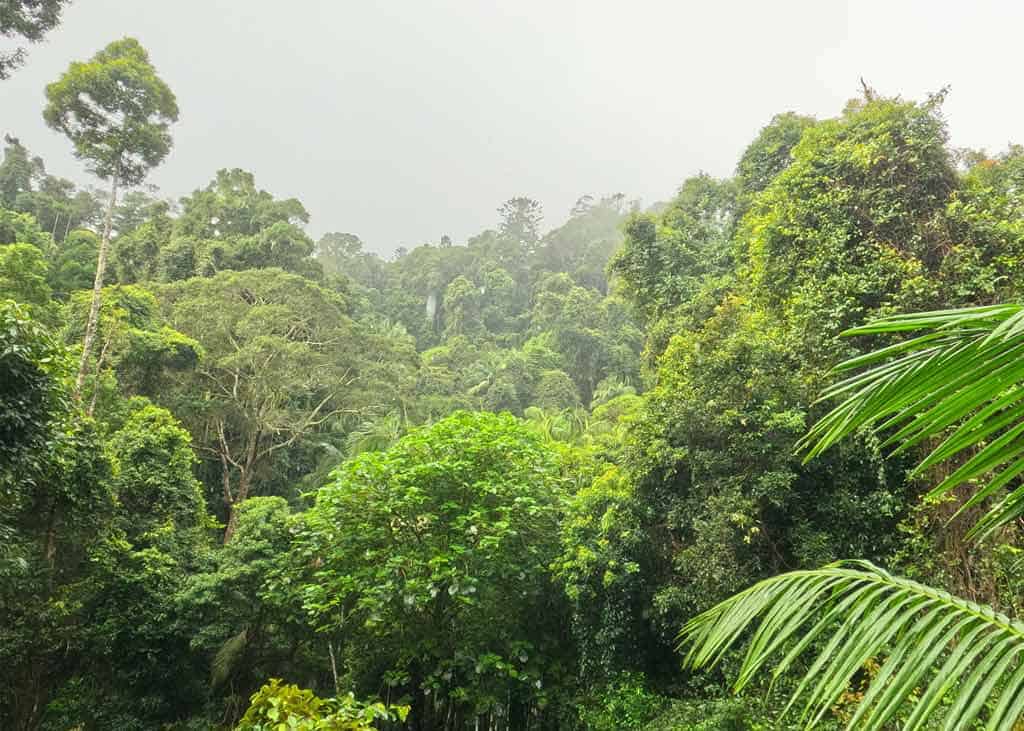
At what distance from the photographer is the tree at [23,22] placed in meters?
8.18

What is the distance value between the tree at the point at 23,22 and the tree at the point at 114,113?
1487mm

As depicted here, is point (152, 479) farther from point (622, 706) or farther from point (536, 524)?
point (622, 706)

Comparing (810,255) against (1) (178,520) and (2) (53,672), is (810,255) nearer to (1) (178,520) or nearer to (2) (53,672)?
(1) (178,520)

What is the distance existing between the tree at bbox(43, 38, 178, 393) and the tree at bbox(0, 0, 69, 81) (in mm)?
1487

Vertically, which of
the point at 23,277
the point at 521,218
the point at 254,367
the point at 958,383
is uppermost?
the point at 521,218

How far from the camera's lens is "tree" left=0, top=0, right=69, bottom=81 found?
8.18 m

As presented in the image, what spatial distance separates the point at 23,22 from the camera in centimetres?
838

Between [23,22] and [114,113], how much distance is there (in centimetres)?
231

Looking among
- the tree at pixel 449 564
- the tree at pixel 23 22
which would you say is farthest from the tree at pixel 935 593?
the tree at pixel 23 22

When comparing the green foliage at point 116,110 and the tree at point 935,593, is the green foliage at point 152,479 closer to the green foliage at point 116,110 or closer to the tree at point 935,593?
the green foliage at point 116,110

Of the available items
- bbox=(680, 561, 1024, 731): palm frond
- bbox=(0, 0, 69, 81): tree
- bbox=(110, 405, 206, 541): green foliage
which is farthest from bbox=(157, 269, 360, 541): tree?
bbox=(680, 561, 1024, 731): palm frond

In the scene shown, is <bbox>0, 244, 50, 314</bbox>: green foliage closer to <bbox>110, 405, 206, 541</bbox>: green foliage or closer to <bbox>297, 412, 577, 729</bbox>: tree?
<bbox>110, 405, 206, 541</bbox>: green foliage

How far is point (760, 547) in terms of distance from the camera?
18.5ft

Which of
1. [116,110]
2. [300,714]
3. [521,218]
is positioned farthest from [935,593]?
[521,218]
